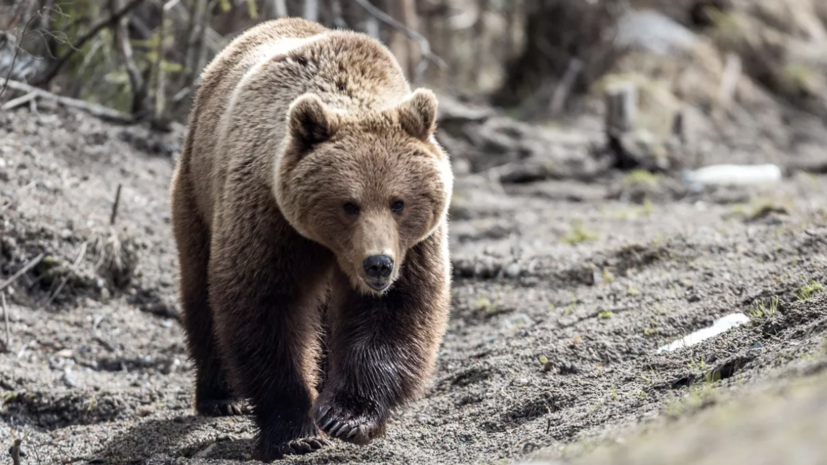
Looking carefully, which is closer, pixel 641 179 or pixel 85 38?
pixel 85 38

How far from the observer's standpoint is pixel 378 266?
14.1ft

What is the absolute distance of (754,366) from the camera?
397cm

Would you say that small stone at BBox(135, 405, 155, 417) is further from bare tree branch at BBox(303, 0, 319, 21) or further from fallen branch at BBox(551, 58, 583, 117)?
fallen branch at BBox(551, 58, 583, 117)

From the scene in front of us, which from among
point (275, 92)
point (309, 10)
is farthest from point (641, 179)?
point (275, 92)

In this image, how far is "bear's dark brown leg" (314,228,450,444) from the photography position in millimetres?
4691

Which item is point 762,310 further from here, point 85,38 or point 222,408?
point 85,38

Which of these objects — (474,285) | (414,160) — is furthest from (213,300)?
(474,285)

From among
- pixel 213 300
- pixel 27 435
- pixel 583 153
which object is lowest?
pixel 583 153

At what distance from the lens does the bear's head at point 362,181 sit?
14.7 ft

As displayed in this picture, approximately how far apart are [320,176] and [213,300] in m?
0.97

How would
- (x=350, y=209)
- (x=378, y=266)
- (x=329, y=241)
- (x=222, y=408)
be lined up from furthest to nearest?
(x=222, y=408), (x=329, y=241), (x=350, y=209), (x=378, y=266)

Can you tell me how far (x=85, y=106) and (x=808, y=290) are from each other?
6.55 m

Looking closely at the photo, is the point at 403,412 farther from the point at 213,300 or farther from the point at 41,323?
the point at 41,323

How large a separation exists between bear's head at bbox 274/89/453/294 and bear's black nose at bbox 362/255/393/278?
0.02 metres
